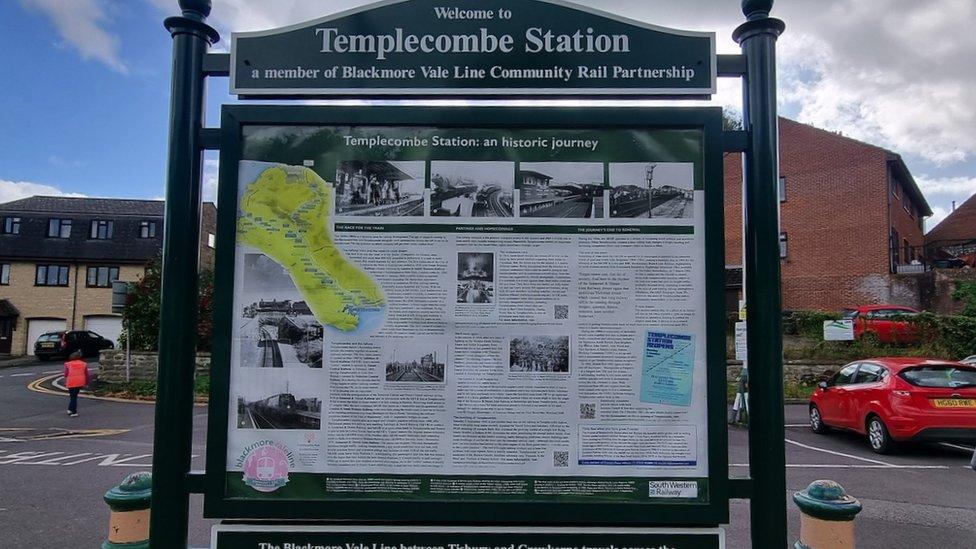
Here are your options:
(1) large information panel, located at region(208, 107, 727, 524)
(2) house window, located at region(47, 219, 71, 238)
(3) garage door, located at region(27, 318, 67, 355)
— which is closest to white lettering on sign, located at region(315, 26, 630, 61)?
(1) large information panel, located at region(208, 107, 727, 524)

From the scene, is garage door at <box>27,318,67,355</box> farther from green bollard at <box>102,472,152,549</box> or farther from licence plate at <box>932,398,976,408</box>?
licence plate at <box>932,398,976,408</box>

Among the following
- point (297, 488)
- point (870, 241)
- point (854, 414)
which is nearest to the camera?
point (297, 488)

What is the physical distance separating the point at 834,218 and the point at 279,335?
32506 mm

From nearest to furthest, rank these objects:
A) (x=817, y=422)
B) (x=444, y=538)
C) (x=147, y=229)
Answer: (x=444, y=538) → (x=817, y=422) → (x=147, y=229)

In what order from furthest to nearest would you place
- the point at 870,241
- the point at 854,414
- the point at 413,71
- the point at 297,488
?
the point at 870,241 → the point at 854,414 → the point at 413,71 → the point at 297,488

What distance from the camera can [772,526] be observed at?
2.72 meters

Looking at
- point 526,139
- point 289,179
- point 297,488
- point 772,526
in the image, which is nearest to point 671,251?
point 526,139

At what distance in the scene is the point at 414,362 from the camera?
2684 millimetres

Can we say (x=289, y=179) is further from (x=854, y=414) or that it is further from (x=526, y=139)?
(x=854, y=414)

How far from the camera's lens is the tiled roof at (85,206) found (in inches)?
1663

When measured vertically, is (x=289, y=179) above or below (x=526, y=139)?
below

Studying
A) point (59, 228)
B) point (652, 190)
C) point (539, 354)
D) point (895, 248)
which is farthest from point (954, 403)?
point (59, 228)

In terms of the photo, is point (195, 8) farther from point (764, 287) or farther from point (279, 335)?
point (764, 287)

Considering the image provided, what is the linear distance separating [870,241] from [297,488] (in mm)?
32196
